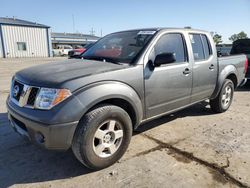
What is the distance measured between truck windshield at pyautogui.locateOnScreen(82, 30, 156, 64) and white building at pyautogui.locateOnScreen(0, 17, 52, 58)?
105 ft

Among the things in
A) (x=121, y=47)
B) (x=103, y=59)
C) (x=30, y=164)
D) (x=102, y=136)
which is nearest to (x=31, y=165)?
(x=30, y=164)

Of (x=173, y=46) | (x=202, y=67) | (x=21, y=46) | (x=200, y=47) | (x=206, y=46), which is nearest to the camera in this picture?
(x=173, y=46)

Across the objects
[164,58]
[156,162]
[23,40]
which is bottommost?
[156,162]

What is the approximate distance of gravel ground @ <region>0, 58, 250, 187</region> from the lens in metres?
2.81

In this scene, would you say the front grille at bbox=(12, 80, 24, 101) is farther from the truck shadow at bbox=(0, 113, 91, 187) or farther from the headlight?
the truck shadow at bbox=(0, 113, 91, 187)

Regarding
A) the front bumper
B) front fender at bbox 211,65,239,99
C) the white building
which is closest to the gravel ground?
the front bumper

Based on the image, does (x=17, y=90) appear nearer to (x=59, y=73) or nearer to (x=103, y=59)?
(x=59, y=73)

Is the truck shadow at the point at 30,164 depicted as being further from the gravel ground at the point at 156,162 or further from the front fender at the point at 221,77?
the front fender at the point at 221,77

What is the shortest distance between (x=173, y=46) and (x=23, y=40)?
34081mm

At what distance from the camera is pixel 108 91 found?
2908 millimetres

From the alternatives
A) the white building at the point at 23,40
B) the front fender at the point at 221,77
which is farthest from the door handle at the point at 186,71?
the white building at the point at 23,40

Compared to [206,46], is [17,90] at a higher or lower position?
lower

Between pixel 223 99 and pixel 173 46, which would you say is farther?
pixel 223 99

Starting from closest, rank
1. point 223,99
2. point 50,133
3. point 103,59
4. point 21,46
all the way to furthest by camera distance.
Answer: point 50,133 < point 103,59 < point 223,99 < point 21,46
